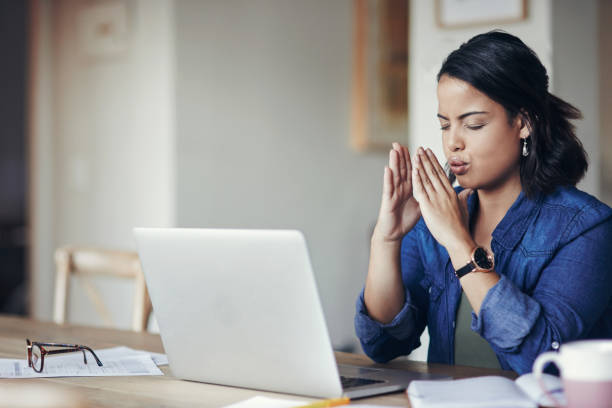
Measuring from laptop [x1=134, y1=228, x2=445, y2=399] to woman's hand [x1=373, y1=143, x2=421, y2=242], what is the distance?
0.90 ft

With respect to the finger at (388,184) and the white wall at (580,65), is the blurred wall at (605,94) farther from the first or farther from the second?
the finger at (388,184)

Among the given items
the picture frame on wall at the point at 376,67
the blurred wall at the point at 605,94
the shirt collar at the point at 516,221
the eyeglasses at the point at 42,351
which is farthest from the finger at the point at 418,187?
the blurred wall at the point at 605,94

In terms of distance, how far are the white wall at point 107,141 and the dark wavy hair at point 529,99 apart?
193 cm

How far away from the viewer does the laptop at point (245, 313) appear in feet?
3.34

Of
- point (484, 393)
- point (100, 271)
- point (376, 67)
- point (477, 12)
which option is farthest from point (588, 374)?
point (376, 67)

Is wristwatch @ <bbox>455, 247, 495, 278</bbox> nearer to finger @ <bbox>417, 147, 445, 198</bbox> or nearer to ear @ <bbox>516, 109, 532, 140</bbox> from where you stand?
finger @ <bbox>417, 147, 445, 198</bbox>

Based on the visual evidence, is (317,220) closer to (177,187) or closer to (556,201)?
(177,187)

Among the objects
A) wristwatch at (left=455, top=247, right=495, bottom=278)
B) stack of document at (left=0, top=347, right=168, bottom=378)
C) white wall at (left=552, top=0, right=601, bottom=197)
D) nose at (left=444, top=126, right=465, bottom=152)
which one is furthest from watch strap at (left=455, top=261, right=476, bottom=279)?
white wall at (left=552, top=0, right=601, bottom=197)

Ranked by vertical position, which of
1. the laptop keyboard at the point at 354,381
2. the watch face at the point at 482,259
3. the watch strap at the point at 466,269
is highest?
the watch face at the point at 482,259

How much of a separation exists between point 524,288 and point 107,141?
7.84 feet

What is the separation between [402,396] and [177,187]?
221 cm

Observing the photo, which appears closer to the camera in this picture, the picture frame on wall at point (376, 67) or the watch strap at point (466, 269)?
the watch strap at point (466, 269)

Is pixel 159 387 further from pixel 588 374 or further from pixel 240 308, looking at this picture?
pixel 588 374

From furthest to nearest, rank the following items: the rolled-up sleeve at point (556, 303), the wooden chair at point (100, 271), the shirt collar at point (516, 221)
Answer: the wooden chair at point (100, 271)
the shirt collar at point (516, 221)
the rolled-up sleeve at point (556, 303)
